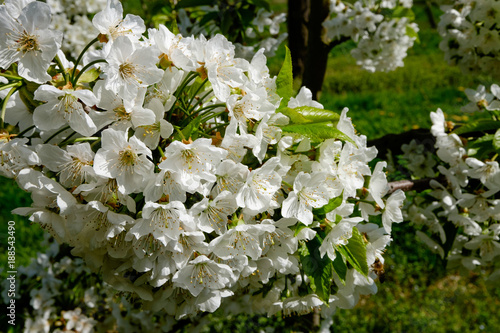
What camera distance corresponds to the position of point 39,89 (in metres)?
1.07

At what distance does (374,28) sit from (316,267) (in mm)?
1899

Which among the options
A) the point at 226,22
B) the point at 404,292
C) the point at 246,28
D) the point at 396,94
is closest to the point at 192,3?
the point at 226,22

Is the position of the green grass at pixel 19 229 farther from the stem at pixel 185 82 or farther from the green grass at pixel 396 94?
the green grass at pixel 396 94

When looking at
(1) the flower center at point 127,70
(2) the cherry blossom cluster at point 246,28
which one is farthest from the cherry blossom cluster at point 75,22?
(1) the flower center at point 127,70

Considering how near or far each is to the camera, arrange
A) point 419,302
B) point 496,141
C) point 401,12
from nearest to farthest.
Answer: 1. point 496,141
2. point 401,12
3. point 419,302

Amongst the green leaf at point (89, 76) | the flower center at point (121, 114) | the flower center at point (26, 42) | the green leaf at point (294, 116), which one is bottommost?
the green leaf at point (294, 116)

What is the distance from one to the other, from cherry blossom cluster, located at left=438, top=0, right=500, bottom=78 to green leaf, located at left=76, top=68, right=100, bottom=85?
2.26 m

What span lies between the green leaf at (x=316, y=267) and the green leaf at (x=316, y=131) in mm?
328

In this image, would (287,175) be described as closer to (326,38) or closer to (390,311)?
(326,38)

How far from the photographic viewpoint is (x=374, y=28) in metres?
2.74

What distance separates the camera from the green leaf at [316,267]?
1.36 meters

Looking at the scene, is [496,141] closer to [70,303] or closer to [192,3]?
[192,3]

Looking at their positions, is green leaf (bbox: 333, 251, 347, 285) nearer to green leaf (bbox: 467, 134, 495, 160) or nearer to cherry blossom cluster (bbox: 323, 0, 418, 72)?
green leaf (bbox: 467, 134, 495, 160)

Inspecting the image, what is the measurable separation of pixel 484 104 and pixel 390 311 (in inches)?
91.2
